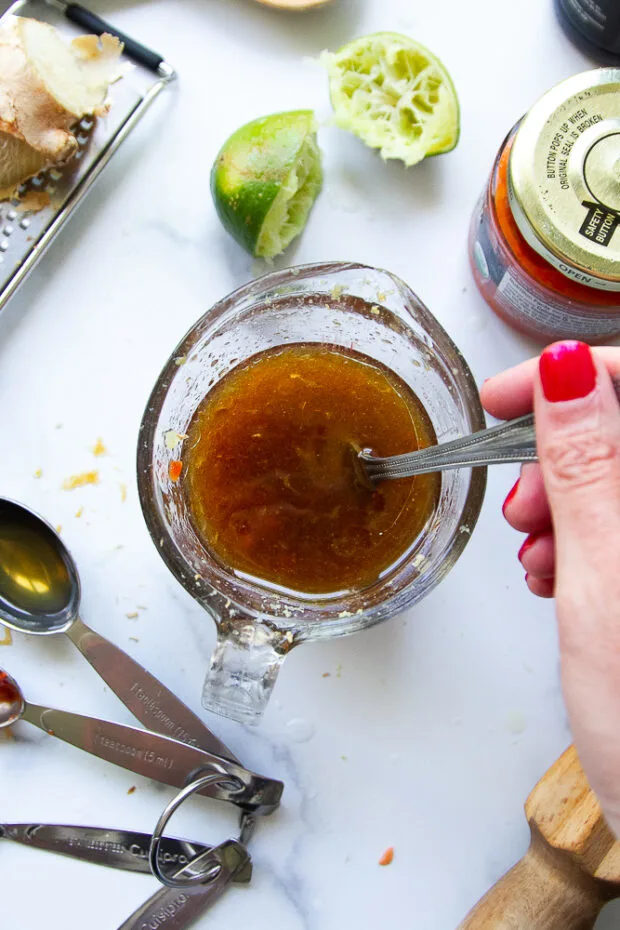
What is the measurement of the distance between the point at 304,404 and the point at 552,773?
0.63 metres

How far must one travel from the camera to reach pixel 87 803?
1232mm

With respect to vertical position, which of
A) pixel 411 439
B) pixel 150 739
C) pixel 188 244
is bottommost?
pixel 150 739

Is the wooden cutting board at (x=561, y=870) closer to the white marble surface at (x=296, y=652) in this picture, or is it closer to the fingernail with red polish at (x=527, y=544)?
the white marble surface at (x=296, y=652)

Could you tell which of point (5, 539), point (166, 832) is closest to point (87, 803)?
point (166, 832)

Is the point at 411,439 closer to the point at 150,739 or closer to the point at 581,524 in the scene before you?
the point at 581,524

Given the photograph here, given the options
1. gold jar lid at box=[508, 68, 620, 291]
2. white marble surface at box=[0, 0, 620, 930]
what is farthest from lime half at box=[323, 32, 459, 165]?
gold jar lid at box=[508, 68, 620, 291]

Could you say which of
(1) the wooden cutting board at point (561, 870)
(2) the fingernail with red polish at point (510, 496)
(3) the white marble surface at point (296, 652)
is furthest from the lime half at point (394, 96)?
(1) the wooden cutting board at point (561, 870)

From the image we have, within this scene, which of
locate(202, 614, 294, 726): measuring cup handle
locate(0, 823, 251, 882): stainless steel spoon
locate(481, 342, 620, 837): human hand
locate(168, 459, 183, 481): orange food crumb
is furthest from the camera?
locate(0, 823, 251, 882): stainless steel spoon

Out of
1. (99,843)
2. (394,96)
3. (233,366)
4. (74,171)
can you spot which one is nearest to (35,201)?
(74,171)

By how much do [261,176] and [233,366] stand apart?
276mm

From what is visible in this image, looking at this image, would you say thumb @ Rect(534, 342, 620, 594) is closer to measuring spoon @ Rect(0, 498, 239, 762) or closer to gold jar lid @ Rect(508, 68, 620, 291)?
gold jar lid @ Rect(508, 68, 620, 291)

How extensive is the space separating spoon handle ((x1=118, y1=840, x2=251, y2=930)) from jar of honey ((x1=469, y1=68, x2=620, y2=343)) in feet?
A: 2.99

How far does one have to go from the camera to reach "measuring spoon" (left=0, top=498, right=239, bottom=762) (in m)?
1.19

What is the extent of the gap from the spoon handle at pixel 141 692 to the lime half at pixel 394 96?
0.85 meters
